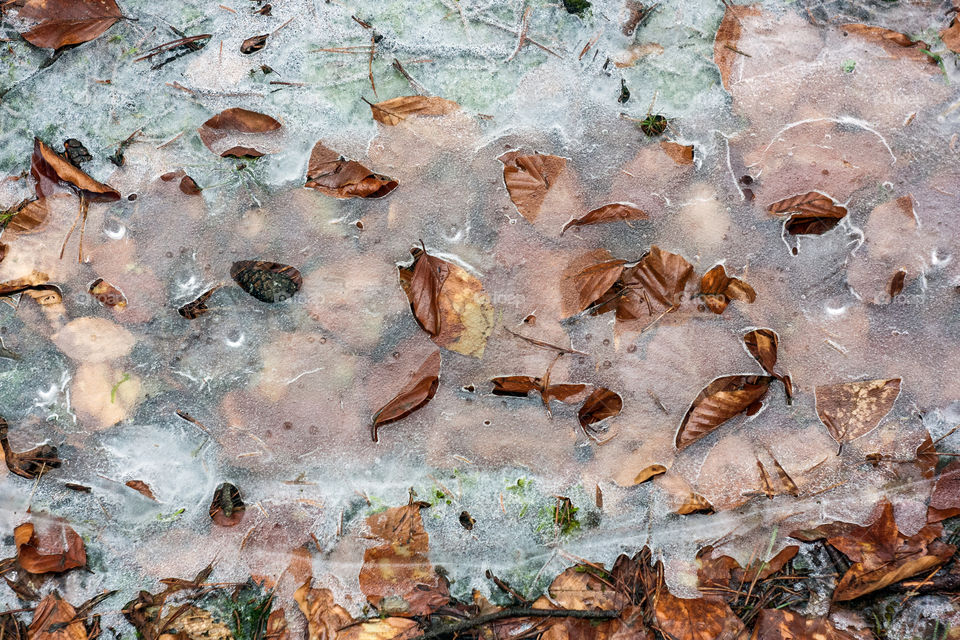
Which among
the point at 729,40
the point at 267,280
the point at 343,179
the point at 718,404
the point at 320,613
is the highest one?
the point at 729,40

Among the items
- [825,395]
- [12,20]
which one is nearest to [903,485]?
[825,395]

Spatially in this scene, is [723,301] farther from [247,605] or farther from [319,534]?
[247,605]

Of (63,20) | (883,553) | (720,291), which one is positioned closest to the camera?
(883,553)

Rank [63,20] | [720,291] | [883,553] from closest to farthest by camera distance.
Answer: [883,553], [720,291], [63,20]

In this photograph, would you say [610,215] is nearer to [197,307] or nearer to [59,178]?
[197,307]

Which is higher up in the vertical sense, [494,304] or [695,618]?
[494,304]

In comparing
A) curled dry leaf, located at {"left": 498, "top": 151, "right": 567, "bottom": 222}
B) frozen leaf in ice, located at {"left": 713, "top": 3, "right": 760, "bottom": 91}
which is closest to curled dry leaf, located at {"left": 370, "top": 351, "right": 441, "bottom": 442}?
curled dry leaf, located at {"left": 498, "top": 151, "right": 567, "bottom": 222}

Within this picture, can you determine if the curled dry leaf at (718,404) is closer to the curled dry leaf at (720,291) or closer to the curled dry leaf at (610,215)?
the curled dry leaf at (720,291)

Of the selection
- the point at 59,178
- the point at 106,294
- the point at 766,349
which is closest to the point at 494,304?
the point at 766,349
